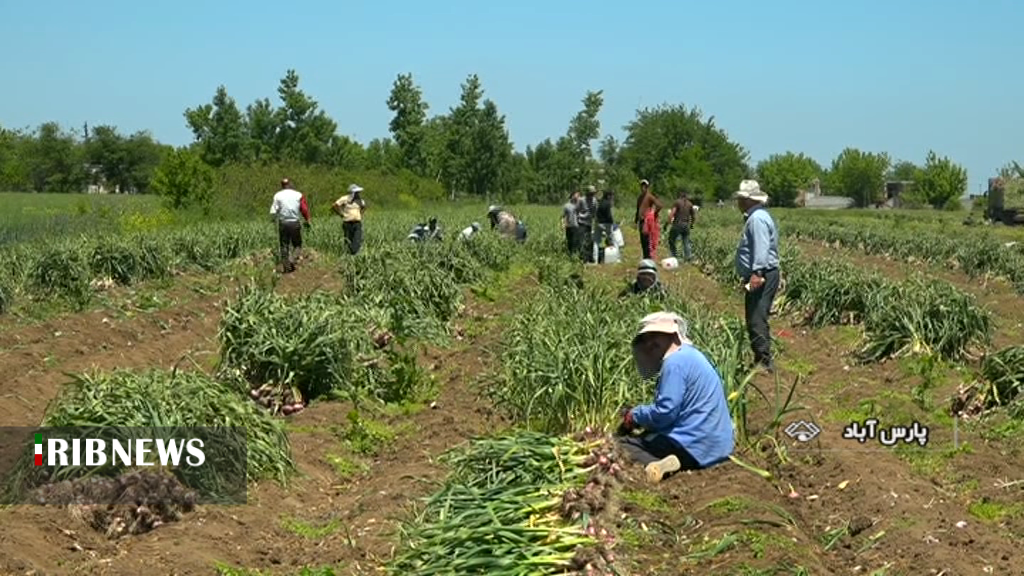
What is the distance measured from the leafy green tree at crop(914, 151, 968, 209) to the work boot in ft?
A: 314

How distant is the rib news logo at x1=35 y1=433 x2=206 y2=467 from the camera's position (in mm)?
7488

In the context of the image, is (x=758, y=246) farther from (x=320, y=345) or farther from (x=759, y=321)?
(x=320, y=345)

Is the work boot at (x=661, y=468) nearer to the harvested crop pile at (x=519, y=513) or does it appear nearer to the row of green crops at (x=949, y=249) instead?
the harvested crop pile at (x=519, y=513)

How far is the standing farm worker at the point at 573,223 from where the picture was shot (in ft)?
76.6

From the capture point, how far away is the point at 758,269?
11766mm

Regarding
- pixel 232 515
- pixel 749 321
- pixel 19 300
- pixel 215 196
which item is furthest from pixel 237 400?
pixel 215 196

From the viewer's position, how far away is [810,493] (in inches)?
315

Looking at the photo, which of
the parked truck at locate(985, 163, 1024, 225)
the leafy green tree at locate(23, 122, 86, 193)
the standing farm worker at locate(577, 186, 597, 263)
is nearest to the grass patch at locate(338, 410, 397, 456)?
the standing farm worker at locate(577, 186, 597, 263)

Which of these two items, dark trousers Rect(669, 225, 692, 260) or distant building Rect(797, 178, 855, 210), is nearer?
dark trousers Rect(669, 225, 692, 260)

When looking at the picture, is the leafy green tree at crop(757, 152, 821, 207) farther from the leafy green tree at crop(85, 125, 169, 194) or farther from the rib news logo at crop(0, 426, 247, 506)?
the rib news logo at crop(0, 426, 247, 506)

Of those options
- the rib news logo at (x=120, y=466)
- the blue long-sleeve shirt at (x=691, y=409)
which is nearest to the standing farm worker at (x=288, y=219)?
the rib news logo at (x=120, y=466)

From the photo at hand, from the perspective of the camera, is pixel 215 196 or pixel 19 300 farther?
pixel 215 196

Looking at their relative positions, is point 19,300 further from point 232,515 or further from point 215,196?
point 215,196

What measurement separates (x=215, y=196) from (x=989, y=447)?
28.7 m
